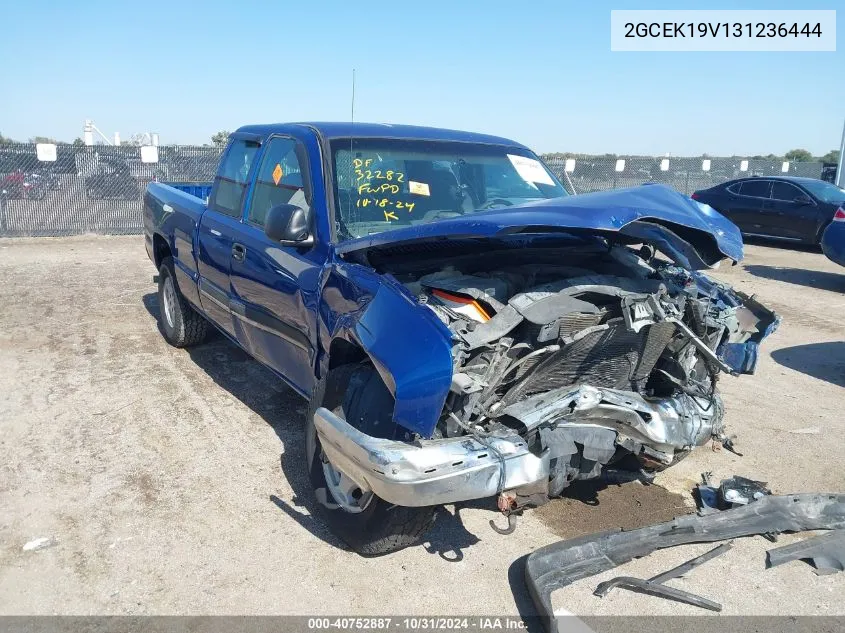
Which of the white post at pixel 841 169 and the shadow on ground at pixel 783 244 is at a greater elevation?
the white post at pixel 841 169

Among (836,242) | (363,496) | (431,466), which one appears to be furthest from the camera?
(836,242)

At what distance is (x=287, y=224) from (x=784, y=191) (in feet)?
40.0

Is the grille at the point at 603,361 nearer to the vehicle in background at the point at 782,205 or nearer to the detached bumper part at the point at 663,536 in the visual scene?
the detached bumper part at the point at 663,536

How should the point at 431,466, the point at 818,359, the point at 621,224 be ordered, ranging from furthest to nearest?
the point at 818,359, the point at 621,224, the point at 431,466

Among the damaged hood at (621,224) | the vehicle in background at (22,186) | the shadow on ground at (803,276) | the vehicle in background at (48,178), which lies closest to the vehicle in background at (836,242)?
the shadow on ground at (803,276)

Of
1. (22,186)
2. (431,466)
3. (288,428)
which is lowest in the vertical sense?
(288,428)

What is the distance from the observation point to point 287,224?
3.45m

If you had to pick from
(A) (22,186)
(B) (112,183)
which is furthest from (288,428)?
(B) (112,183)

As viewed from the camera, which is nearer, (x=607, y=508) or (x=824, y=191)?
(x=607, y=508)

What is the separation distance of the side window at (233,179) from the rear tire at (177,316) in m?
1.24

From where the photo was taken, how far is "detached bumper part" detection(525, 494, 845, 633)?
2971 millimetres

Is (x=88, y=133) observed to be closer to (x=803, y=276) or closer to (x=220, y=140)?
(x=220, y=140)

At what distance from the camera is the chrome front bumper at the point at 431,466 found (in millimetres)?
2443

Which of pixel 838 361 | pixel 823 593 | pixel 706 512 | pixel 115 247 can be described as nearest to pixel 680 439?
pixel 706 512
